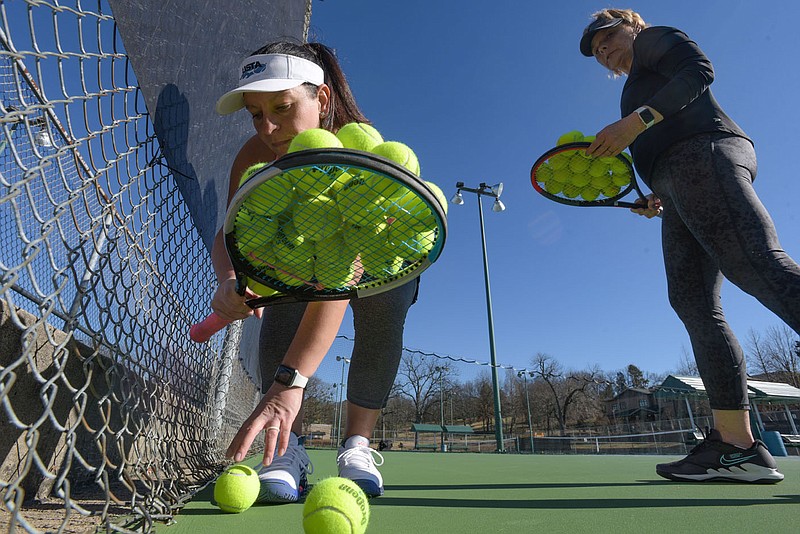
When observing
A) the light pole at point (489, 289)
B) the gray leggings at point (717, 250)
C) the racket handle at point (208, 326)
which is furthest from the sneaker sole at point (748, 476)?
the light pole at point (489, 289)

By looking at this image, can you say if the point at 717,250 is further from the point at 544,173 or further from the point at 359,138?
the point at 359,138

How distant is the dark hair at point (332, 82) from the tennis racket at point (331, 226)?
2.32 feet

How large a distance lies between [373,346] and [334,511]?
894 millimetres

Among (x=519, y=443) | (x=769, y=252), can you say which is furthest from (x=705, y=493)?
(x=519, y=443)

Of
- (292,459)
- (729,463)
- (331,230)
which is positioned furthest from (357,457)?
(729,463)

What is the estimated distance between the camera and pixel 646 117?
1937mm

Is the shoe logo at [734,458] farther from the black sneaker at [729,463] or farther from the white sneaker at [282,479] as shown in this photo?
the white sneaker at [282,479]

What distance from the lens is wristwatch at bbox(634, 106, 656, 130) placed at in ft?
6.33

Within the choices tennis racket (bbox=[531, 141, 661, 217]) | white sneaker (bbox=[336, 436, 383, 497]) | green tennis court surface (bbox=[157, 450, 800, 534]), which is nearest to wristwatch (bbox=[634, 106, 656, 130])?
tennis racket (bbox=[531, 141, 661, 217])

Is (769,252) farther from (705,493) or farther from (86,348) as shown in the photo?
(86,348)

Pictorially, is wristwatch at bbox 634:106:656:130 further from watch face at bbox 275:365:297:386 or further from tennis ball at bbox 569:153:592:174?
watch face at bbox 275:365:297:386

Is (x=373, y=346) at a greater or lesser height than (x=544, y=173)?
lesser

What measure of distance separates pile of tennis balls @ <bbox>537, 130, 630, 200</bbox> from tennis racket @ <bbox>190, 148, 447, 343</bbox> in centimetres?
166

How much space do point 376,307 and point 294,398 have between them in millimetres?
712
